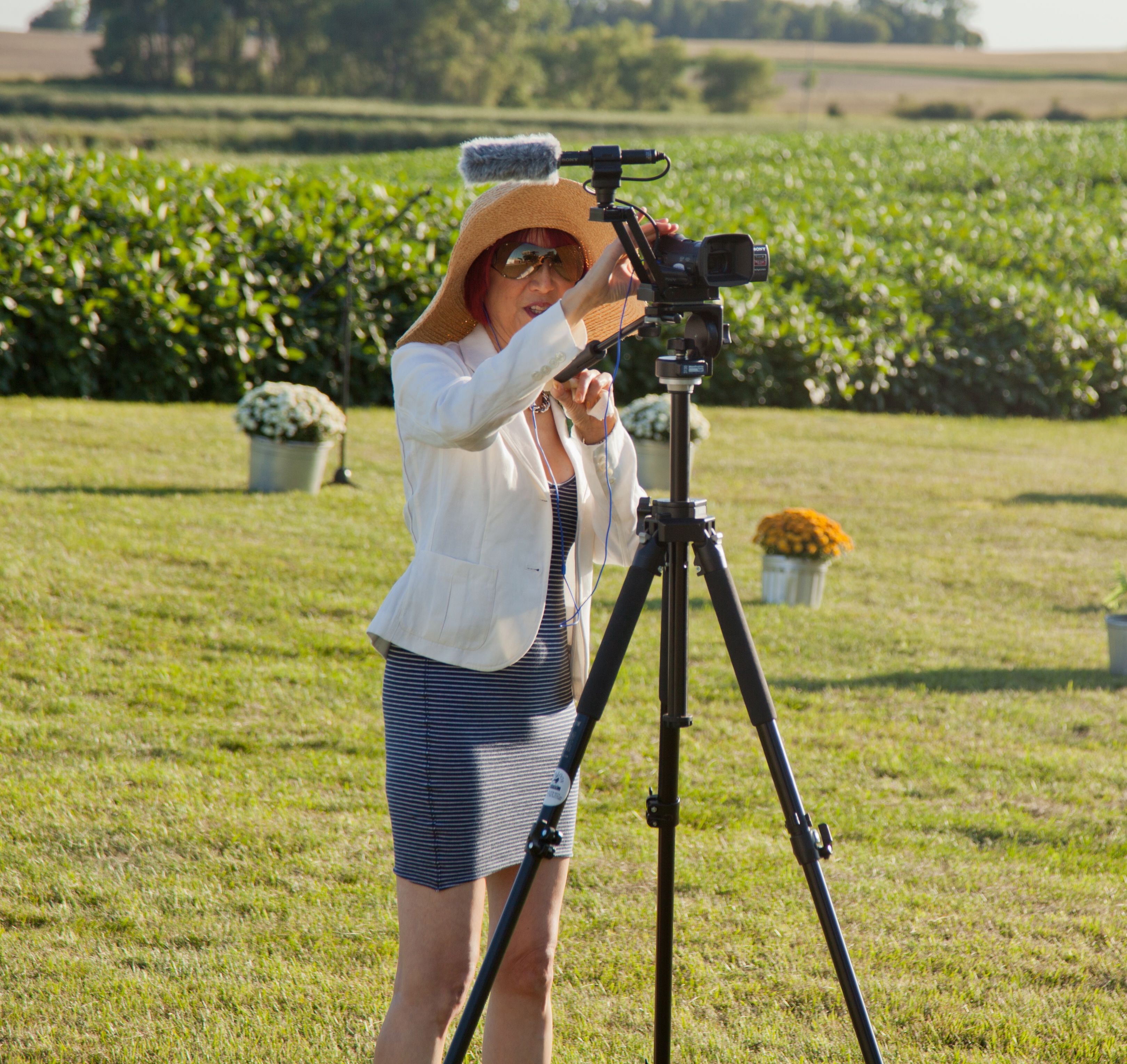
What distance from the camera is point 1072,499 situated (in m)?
9.77

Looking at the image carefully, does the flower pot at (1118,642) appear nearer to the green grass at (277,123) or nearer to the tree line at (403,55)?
the green grass at (277,123)

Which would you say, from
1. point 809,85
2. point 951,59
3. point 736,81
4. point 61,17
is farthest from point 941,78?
point 61,17

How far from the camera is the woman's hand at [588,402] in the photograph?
79.0 inches

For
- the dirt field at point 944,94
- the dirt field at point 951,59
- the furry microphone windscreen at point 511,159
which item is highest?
the dirt field at point 951,59

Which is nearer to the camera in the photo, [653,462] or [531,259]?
[531,259]

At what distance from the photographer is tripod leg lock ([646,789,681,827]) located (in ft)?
6.47

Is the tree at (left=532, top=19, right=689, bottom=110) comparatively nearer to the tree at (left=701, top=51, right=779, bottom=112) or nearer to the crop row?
the tree at (left=701, top=51, right=779, bottom=112)

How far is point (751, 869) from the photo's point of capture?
3568 millimetres

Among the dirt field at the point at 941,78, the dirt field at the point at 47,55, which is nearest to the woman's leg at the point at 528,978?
the dirt field at the point at 941,78

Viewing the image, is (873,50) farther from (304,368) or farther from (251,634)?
(251,634)

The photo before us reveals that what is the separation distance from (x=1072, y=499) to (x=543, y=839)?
29.5ft

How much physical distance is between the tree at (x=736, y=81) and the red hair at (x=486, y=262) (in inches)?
2702

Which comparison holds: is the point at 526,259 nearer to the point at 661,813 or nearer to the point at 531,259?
the point at 531,259

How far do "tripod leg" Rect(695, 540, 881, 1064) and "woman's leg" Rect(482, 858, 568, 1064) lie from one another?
422mm
